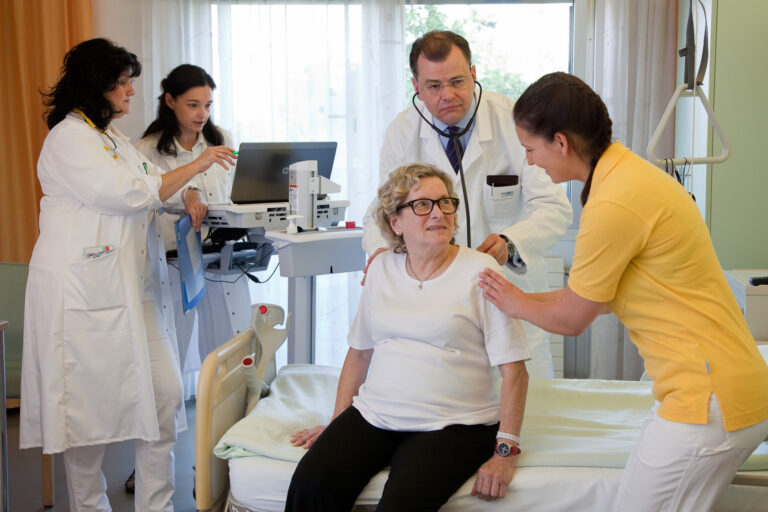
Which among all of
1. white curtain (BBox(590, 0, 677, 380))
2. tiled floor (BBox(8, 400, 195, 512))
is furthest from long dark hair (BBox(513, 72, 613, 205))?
white curtain (BBox(590, 0, 677, 380))

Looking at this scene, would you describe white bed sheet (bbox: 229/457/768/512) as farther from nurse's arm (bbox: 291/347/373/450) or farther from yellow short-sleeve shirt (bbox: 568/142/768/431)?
yellow short-sleeve shirt (bbox: 568/142/768/431)

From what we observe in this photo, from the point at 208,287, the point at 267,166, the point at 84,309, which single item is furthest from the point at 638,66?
the point at 84,309

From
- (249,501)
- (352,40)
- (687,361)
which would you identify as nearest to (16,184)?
(352,40)

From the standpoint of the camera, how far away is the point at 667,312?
1379 mm

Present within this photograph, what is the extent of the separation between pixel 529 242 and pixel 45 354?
4.78ft

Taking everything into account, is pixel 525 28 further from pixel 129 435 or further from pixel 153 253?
pixel 129 435

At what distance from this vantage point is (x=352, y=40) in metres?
3.86

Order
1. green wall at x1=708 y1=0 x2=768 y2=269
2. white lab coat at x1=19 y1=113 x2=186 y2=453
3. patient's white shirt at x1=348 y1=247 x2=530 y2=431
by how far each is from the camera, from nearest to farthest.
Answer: patient's white shirt at x1=348 y1=247 x2=530 y2=431 → white lab coat at x1=19 y1=113 x2=186 y2=453 → green wall at x1=708 y1=0 x2=768 y2=269

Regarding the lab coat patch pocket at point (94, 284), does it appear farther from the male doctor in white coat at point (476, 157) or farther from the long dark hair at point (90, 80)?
the male doctor in white coat at point (476, 157)

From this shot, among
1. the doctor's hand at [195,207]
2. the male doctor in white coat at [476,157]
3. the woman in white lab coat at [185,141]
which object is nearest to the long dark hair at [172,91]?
the woman in white lab coat at [185,141]

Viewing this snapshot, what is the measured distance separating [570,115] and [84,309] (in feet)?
5.15

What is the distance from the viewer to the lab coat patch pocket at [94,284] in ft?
7.47

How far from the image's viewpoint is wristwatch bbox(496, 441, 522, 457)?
1.72 metres

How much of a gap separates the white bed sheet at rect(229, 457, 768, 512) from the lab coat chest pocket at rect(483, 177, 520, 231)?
842mm
